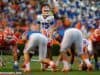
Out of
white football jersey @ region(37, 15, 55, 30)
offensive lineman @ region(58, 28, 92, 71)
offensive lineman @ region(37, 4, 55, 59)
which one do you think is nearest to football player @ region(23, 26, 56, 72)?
offensive lineman @ region(58, 28, 92, 71)

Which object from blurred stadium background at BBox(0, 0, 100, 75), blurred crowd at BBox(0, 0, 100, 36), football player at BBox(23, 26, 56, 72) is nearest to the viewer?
football player at BBox(23, 26, 56, 72)

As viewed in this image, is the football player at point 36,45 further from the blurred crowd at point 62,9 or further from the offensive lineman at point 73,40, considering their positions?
the blurred crowd at point 62,9

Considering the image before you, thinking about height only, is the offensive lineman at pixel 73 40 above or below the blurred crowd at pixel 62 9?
below

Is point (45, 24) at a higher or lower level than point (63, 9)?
lower

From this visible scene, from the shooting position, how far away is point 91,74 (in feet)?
50.5

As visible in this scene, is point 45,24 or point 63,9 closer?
point 45,24

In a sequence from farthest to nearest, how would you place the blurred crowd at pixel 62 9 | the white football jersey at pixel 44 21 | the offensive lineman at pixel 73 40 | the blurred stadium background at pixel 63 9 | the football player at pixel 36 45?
the blurred crowd at pixel 62 9, the blurred stadium background at pixel 63 9, the white football jersey at pixel 44 21, the offensive lineman at pixel 73 40, the football player at pixel 36 45

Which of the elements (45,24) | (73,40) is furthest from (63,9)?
(73,40)

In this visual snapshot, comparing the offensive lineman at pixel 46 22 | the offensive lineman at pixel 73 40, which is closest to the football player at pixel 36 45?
the offensive lineman at pixel 73 40

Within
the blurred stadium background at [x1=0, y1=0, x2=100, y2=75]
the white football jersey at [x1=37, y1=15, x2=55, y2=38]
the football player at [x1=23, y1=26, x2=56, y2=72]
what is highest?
the blurred stadium background at [x1=0, y1=0, x2=100, y2=75]

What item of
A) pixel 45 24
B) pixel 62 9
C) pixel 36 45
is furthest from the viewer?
pixel 62 9

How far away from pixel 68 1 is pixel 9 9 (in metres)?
4.43

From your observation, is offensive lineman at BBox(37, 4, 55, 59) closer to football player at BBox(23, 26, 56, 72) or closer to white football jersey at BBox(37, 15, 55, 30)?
white football jersey at BBox(37, 15, 55, 30)

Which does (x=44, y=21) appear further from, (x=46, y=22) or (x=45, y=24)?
(x=45, y=24)
